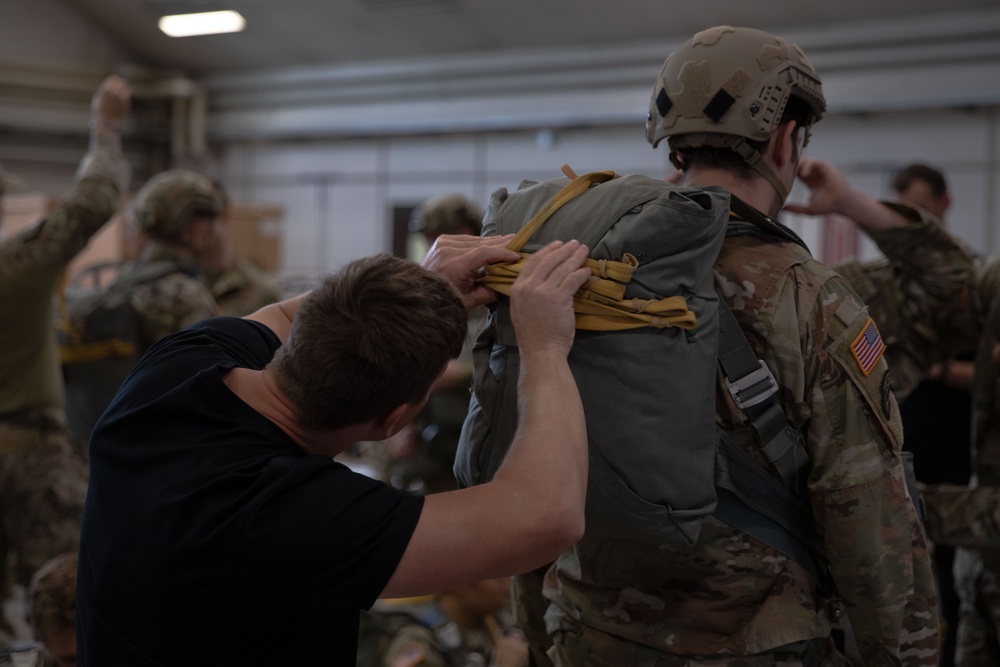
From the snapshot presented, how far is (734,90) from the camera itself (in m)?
1.71

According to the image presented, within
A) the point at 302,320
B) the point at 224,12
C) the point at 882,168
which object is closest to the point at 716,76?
the point at 302,320

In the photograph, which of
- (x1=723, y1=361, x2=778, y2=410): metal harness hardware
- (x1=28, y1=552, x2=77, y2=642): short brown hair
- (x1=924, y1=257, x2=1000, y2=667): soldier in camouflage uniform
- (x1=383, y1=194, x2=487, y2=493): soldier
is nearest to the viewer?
(x1=723, y1=361, x2=778, y2=410): metal harness hardware

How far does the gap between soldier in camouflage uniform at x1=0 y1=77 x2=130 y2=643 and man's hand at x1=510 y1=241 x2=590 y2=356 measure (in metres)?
2.45

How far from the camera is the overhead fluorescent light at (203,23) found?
985 centimetres

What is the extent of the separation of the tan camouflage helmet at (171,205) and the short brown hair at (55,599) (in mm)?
1995

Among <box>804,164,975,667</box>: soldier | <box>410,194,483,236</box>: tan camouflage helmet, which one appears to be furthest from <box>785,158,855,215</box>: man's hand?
<box>410,194,483,236</box>: tan camouflage helmet

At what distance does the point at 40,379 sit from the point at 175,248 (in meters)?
0.81

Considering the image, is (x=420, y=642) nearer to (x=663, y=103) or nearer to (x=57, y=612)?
(x=57, y=612)

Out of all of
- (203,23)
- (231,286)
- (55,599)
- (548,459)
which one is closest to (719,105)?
(548,459)

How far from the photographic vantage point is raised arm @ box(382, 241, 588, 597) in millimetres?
1285

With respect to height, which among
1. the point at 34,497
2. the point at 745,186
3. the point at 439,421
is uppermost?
the point at 745,186

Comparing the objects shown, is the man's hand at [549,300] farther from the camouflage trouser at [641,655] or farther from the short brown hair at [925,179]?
the short brown hair at [925,179]

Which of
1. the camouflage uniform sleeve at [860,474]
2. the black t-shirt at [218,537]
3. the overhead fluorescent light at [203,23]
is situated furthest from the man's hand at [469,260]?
the overhead fluorescent light at [203,23]

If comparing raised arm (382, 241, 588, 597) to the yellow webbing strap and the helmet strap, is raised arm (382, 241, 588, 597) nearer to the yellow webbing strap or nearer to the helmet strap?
the helmet strap
